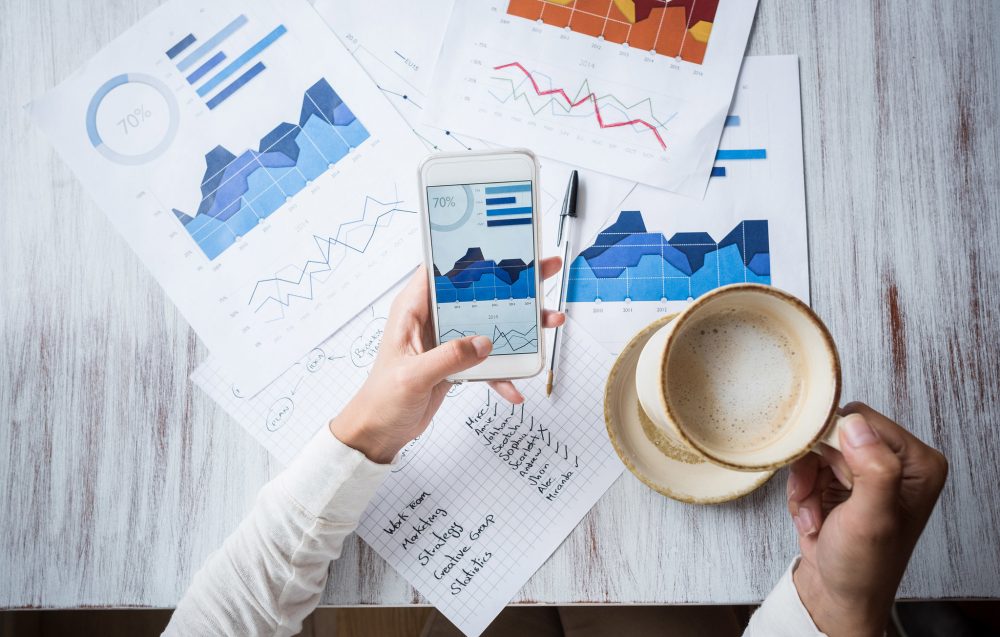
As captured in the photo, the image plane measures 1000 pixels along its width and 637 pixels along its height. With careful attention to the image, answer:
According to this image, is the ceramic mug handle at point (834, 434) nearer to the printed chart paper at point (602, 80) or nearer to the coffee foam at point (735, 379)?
the coffee foam at point (735, 379)

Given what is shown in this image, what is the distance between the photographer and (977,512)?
2.17 feet

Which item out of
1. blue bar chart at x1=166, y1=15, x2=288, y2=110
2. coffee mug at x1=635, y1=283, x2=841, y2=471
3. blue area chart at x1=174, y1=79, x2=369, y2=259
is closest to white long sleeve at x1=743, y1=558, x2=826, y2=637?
coffee mug at x1=635, y1=283, x2=841, y2=471

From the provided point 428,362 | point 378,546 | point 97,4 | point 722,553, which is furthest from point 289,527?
point 97,4

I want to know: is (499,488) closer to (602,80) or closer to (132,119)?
(602,80)

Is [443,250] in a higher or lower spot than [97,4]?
lower

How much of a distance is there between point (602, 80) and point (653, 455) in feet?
1.44

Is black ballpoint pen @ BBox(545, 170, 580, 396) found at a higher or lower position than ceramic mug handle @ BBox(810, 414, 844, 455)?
higher

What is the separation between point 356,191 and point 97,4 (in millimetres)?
Answer: 408

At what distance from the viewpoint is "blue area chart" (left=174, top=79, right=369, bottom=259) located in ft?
2.41

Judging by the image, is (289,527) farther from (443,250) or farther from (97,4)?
(97,4)

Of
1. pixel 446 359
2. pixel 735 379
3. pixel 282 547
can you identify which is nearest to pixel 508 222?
pixel 446 359

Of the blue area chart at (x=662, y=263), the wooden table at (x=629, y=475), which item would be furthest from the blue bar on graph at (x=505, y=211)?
the wooden table at (x=629, y=475)

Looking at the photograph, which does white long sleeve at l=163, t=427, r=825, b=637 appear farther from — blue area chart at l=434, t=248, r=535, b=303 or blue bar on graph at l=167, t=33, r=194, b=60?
blue bar on graph at l=167, t=33, r=194, b=60

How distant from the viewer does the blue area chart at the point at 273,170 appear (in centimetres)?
74
